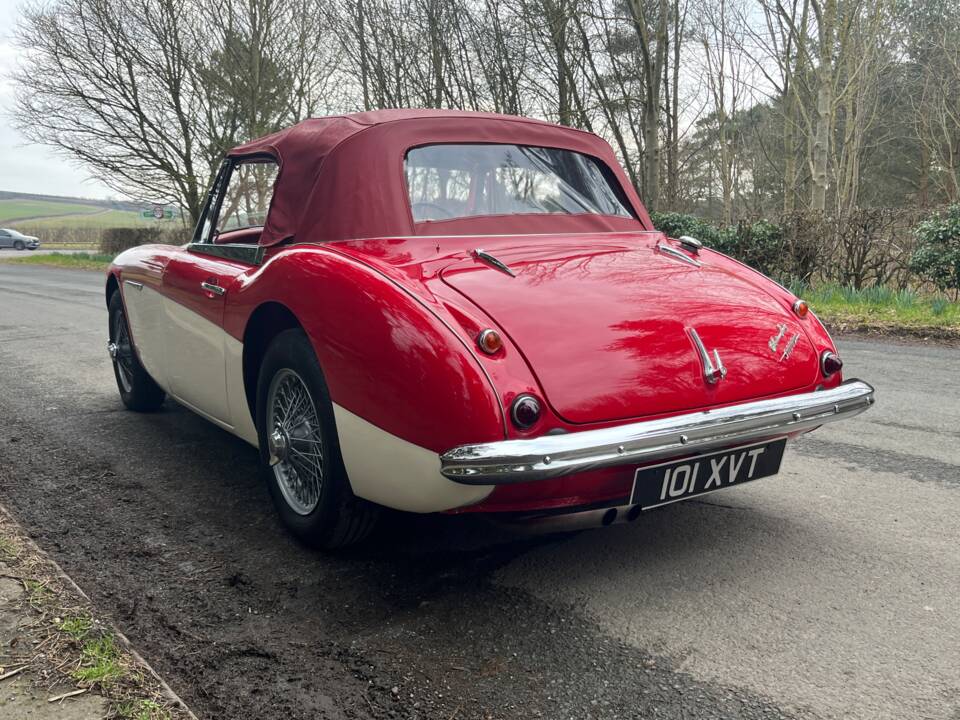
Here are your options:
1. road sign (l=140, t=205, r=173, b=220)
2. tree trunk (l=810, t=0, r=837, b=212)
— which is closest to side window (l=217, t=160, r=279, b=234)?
tree trunk (l=810, t=0, r=837, b=212)

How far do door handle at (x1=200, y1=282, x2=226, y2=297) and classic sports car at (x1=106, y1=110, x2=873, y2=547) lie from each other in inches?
1.0

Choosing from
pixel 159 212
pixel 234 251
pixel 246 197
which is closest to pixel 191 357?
pixel 234 251

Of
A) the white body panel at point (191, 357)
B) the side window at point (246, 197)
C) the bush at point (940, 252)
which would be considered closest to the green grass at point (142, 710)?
the white body panel at point (191, 357)

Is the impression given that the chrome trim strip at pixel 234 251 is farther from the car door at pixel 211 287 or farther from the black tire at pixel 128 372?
the black tire at pixel 128 372

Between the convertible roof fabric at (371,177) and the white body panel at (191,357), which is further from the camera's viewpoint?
the white body panel at (191,357)

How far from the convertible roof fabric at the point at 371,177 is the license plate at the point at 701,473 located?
1.18 metres

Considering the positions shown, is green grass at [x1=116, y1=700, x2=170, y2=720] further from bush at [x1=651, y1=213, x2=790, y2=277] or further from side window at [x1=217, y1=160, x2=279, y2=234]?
bush at [x1=651, y1=213, x2=790, y2=277]

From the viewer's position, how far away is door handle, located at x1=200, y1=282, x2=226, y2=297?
3364 millimetres

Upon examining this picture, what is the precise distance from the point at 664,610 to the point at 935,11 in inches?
1166

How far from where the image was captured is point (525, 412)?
2.22m

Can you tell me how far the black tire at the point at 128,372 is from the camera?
4.86 metres

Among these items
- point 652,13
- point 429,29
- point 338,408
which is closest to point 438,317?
point 338,408

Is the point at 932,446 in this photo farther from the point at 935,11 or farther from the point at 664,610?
the point at 935,11

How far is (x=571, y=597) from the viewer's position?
98.7 inches
